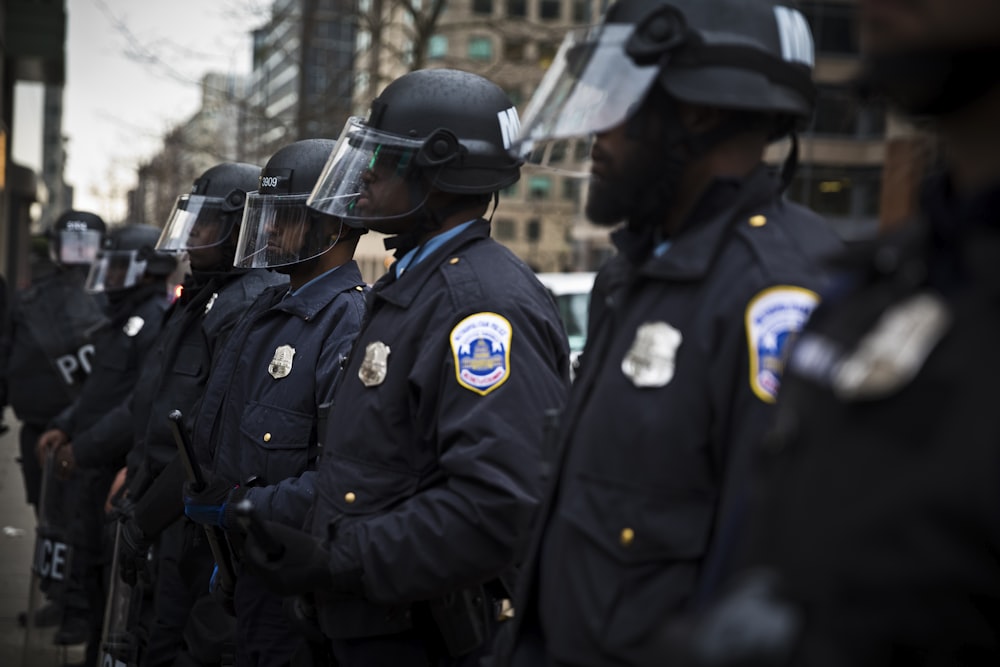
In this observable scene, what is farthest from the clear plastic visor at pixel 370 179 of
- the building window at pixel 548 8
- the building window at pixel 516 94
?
the building window at pixel 548 8

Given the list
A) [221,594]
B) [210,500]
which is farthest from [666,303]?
[221,594]

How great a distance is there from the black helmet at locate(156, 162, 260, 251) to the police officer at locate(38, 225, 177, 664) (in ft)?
4.97

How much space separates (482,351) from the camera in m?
3.14

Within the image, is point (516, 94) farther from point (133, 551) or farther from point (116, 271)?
point (133, 551)

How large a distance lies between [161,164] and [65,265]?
104ft

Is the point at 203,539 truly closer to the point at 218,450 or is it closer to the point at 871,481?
the point at 218,450

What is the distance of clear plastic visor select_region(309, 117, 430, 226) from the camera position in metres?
3.64

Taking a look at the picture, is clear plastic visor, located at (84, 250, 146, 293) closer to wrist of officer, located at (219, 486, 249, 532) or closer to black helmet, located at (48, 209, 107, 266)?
black helmet, located at (48, 209, 107, 266)

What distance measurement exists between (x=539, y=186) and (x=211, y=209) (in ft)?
225

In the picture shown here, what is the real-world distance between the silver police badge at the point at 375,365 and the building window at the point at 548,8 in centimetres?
5621

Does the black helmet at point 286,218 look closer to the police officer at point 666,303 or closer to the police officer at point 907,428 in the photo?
the police officer at point 666,303

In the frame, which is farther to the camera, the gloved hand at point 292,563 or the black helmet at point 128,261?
the black helmet at point 128,261

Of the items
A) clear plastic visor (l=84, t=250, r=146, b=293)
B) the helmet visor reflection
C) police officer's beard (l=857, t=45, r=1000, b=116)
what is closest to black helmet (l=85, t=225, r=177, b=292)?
clear plastic visor (l=84, t=250, r=146, b=293)

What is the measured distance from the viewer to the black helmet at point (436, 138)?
3.63 meters
